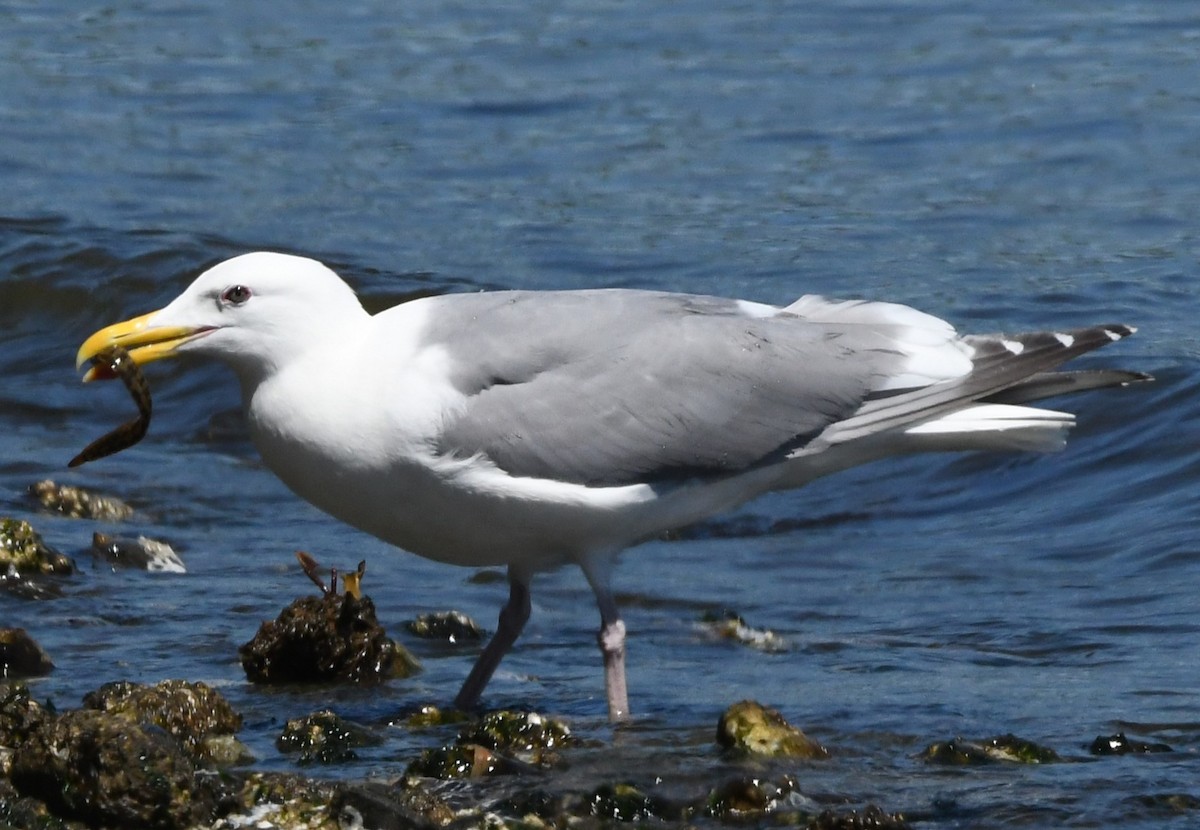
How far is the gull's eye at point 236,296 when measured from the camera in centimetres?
611

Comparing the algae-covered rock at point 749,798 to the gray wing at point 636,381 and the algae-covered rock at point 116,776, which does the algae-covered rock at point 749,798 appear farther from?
the gray wing at point 636,381

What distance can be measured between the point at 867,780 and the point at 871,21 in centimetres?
1208

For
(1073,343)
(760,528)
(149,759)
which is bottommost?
(760,528)

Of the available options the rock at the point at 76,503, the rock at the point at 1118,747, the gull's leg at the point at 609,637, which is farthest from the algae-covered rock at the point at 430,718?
the rock at the point at 76,503

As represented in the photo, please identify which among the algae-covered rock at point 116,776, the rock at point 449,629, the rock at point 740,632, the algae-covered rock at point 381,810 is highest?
the algae-covered rock at point 116,776

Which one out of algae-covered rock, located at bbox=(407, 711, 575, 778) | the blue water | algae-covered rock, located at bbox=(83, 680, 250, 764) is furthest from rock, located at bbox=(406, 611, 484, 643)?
algae-covered rock, located at bbox=(83, 680, 250, 764)

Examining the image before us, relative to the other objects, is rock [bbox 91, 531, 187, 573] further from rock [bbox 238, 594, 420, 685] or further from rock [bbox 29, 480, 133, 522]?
rock [bbox 238, 594, 420, 685]

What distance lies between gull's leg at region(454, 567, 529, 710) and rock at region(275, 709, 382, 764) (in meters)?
0.60

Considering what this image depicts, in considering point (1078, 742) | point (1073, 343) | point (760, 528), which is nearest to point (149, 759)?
point (1078, 742)

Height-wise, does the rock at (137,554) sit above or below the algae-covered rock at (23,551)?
below

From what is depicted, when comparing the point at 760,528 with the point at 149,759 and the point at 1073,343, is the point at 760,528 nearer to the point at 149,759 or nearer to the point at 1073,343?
the point at 1073,343

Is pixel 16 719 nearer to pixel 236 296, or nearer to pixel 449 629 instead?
pixel 236 296

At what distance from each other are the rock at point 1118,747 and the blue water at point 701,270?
71mm

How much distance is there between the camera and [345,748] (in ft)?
19.0
